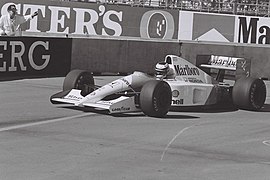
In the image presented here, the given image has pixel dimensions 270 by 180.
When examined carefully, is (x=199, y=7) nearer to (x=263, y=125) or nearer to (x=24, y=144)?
(x=263, y=125)

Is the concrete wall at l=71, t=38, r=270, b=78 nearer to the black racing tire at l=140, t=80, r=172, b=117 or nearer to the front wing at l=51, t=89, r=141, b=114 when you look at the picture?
the front wing at l=51, t=89, r=141, b=114

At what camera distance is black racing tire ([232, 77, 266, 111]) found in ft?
40.7

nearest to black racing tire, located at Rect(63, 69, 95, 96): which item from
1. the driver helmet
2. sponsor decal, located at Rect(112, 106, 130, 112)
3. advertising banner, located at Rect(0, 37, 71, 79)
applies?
sponsor decal, located at Rect(112, 106, 130, 112)

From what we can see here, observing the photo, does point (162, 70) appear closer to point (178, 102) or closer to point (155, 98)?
point (178, 102)

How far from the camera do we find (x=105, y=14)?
28.7m

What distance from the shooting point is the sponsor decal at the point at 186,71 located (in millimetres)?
12273

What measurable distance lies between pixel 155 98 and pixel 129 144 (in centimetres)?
215

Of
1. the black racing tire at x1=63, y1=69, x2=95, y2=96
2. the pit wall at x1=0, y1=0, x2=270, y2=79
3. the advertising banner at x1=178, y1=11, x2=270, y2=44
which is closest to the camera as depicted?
the black racing tire at x1=63, y1=69, x2=95, y2=96

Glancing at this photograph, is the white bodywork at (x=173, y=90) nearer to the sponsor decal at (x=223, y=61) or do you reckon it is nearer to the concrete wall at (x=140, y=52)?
the sponsor decal at (x=223, y=61)

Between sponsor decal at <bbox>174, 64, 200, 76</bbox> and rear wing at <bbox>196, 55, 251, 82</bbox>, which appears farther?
rear wing at <bbox>196, 55, 251, 82</bbox>

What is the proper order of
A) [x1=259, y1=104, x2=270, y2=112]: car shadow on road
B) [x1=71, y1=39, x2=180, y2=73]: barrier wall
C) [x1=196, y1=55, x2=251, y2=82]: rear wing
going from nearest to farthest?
[x1=259, y1=104, x2=270, y2=112]: car shadow on road, [x1=196, y1=55, x2=251, y2=82]: rear wing, [x1=71, y1=39, x2=180, y2=73]: barrier wall

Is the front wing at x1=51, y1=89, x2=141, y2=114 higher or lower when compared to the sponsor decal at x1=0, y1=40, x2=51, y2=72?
lower

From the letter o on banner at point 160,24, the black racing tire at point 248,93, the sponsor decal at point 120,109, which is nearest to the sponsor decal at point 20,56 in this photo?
the sponsor decal at point 120,109

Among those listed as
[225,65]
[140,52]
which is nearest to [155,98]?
[225,65]
